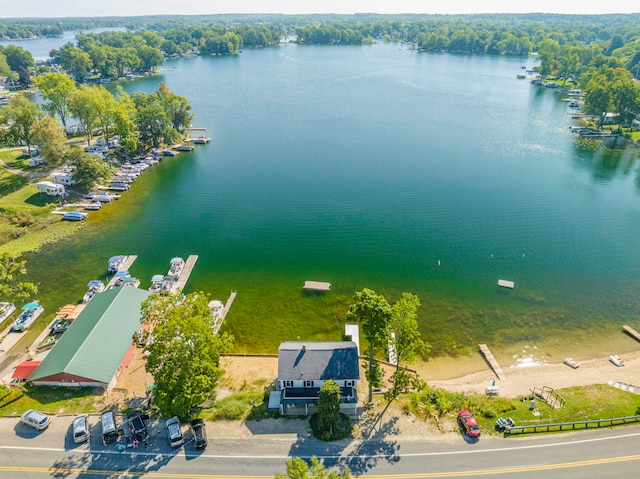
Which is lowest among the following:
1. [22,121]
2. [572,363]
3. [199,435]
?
[572,363]

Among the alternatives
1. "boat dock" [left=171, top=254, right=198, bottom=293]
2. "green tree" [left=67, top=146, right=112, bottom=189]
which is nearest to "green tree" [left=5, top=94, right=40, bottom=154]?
"green tree" [left=67, top=146, right=112, bottom=189]

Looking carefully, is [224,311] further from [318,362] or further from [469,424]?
[469,424]

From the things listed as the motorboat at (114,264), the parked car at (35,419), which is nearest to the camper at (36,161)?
the motorboat at (114,264)

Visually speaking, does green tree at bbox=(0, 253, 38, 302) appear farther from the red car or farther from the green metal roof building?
the red car

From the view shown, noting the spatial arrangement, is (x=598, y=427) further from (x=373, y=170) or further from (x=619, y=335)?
(x=373, y=170)

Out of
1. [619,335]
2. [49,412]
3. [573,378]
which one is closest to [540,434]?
[573,378]

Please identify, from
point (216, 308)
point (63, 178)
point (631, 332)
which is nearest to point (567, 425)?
point (631, 332)
